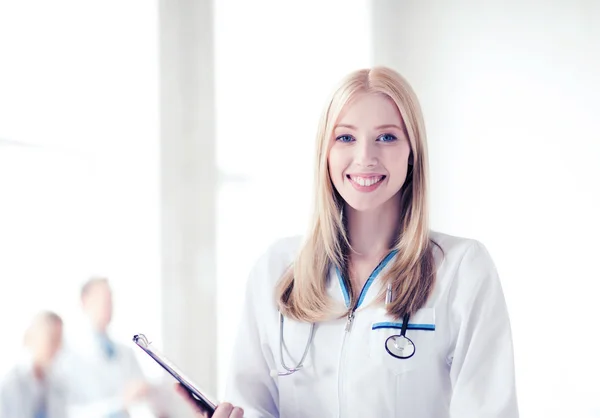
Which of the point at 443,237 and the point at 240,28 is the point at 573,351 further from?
the point at 240,28

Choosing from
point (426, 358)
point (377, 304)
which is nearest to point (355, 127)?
point (377, 304)

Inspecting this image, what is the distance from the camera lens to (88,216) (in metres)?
1.24

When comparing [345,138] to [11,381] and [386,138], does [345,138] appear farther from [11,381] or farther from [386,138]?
[11,381]

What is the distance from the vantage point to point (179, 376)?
3.23ft

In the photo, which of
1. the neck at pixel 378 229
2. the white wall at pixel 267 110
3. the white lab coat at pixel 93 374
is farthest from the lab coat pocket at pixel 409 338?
the white wall at pixel 267 110

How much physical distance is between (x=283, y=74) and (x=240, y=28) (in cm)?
16

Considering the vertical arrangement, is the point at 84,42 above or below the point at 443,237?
above

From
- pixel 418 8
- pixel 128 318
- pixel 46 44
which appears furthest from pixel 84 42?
pixel 418 8

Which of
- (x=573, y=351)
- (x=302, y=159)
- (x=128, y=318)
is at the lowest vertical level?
(x=573, y=351)

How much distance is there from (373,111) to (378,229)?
0.73 ft

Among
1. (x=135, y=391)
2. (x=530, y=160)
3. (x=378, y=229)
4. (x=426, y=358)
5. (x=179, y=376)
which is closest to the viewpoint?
(x=179, y=376)

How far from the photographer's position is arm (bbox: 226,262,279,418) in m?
1.19

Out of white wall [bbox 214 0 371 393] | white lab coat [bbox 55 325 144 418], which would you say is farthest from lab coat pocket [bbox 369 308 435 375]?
white wall [bbox 214 0 371 393]

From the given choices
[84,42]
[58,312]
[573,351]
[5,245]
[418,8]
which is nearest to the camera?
[5,245]
